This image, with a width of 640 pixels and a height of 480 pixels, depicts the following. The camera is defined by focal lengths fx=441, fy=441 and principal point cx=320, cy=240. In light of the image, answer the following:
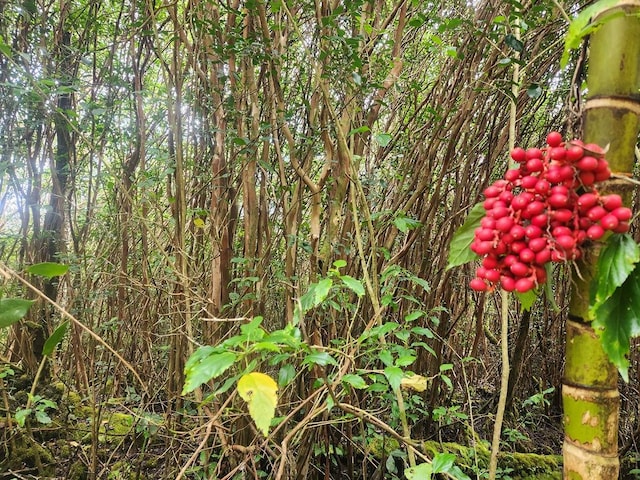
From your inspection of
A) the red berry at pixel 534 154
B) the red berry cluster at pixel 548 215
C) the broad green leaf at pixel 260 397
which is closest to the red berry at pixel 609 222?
the red berry cluster at pixel 548 215

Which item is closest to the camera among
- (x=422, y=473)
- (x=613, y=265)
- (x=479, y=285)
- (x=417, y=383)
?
(x=613, y=265)

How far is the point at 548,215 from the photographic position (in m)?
0.48

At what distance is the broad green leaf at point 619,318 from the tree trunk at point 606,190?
0.03 meters

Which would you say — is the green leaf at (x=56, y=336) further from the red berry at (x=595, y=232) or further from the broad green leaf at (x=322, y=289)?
the red berry at (x=595, y=232)

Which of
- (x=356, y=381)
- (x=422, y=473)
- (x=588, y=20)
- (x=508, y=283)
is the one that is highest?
(x=588, y=20)

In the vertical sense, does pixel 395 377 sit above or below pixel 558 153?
below

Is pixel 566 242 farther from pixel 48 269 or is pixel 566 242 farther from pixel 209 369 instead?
pixel 48 269

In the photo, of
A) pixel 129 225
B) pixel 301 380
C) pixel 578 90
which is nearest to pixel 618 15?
pixel 578 90

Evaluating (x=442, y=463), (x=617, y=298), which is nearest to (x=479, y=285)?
(x=617, y=298)

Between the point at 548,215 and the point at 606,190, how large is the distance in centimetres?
7

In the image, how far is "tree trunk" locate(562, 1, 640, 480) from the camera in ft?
1.60

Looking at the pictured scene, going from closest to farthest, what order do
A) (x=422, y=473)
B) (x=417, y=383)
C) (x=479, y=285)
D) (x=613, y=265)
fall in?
1. (x=613, y=265)
2. (x=479, y=285)
3. (x=422, y=473)
4. (x=417, y=383)

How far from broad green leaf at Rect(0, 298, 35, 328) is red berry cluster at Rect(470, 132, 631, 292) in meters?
0.59

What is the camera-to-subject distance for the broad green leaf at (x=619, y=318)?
0.45 metres
